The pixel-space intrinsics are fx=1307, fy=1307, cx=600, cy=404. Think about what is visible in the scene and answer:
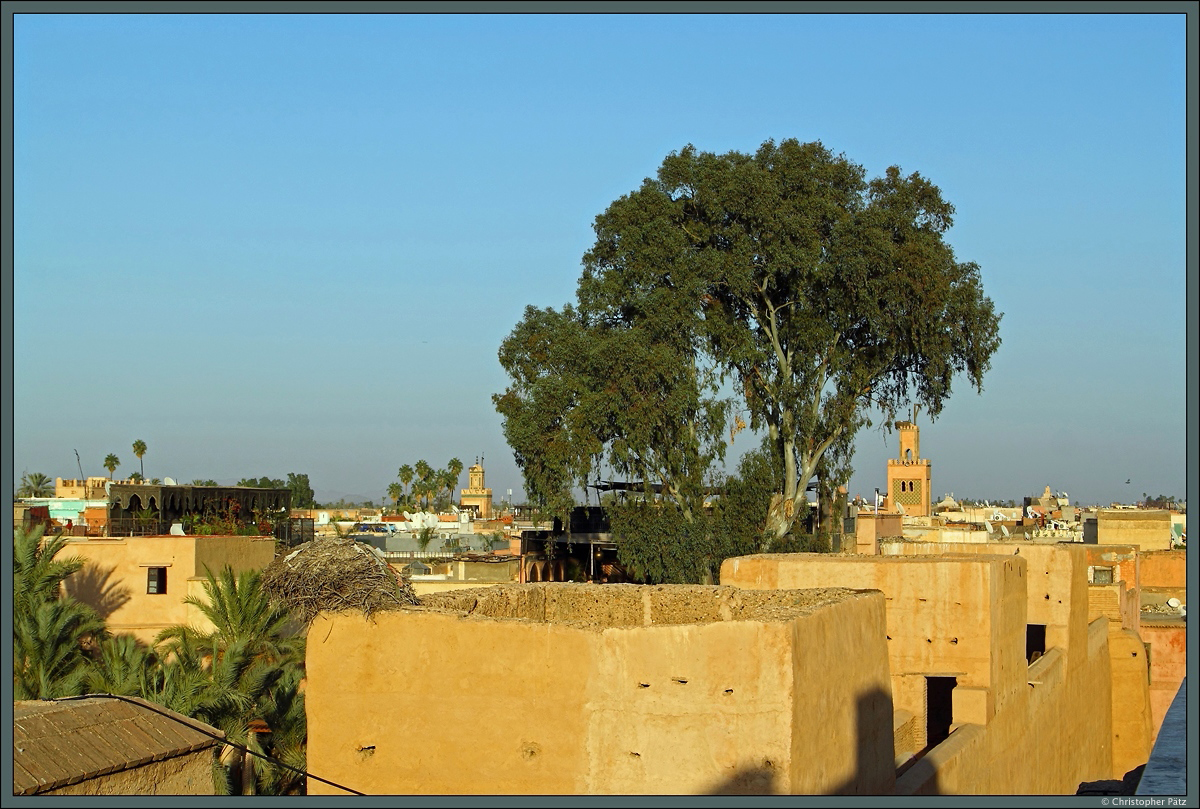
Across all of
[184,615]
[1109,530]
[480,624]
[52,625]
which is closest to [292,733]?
[52,625]

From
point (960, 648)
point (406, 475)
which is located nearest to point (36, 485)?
point (406, 475)

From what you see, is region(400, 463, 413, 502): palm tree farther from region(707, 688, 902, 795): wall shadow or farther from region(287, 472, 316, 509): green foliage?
region(707, 688, 902, 795): wall shadow

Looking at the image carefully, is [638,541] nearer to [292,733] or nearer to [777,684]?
[292,733]

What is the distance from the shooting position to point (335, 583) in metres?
8.75

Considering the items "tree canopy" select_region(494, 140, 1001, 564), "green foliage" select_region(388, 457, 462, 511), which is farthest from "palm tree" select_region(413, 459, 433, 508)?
"tree canopy" select_region(494, 140, 1001, 564)

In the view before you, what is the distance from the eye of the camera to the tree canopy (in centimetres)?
2322

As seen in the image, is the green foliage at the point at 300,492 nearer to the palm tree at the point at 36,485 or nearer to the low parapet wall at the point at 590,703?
the palm tree at the point at 36,485

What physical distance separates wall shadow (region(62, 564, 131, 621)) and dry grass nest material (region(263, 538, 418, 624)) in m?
13.7

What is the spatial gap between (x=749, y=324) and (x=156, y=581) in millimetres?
11581

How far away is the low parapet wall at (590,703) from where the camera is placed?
24.8 feet

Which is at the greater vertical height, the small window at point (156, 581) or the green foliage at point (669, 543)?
the green foliage at point (669, 543)

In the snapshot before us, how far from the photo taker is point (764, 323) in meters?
24.8

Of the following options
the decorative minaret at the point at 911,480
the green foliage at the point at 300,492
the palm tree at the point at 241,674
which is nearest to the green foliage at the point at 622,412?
the palm tree at the point at 241,674

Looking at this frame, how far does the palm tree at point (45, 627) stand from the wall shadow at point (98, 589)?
1320mm
